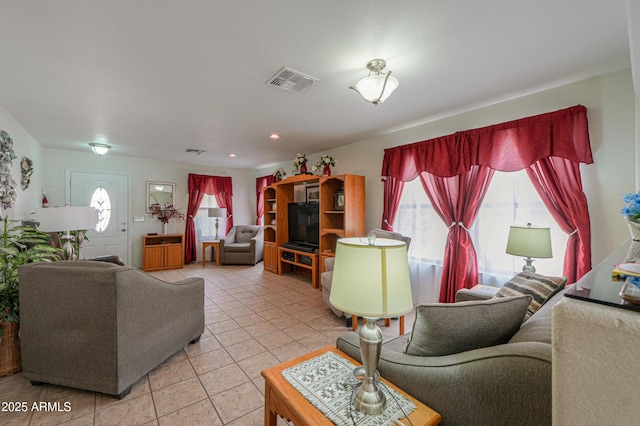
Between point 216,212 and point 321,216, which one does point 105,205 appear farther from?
point 321,216

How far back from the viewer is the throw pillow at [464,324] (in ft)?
3.44

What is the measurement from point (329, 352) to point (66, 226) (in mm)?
3050

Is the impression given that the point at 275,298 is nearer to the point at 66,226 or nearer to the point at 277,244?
the point at 277,244

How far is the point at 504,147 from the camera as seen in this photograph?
108 inches

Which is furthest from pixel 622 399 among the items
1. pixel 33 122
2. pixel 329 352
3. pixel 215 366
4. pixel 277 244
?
pixel 33 122

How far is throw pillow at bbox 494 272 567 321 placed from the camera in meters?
1.57

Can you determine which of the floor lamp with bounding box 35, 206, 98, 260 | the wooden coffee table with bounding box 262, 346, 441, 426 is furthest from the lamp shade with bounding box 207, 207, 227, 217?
the wooden coffee table with bounding box 262, 346, 441, 426

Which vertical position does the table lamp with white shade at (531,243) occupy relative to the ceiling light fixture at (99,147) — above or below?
below

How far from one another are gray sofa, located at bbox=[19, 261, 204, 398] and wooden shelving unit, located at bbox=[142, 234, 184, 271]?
12.8 ft

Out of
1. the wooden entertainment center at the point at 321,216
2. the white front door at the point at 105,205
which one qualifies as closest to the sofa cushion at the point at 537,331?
the wooden entertainment center at the point at 321,216

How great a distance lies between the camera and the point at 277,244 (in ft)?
17.6

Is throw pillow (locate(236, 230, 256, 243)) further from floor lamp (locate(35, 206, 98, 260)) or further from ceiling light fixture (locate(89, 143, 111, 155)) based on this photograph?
floor lamp (locate(35, 206, 98, 260))

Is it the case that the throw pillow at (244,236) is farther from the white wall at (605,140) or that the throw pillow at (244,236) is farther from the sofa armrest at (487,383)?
the sofa armrest at (487,383)

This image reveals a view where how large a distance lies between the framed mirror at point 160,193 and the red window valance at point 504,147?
5265mm
